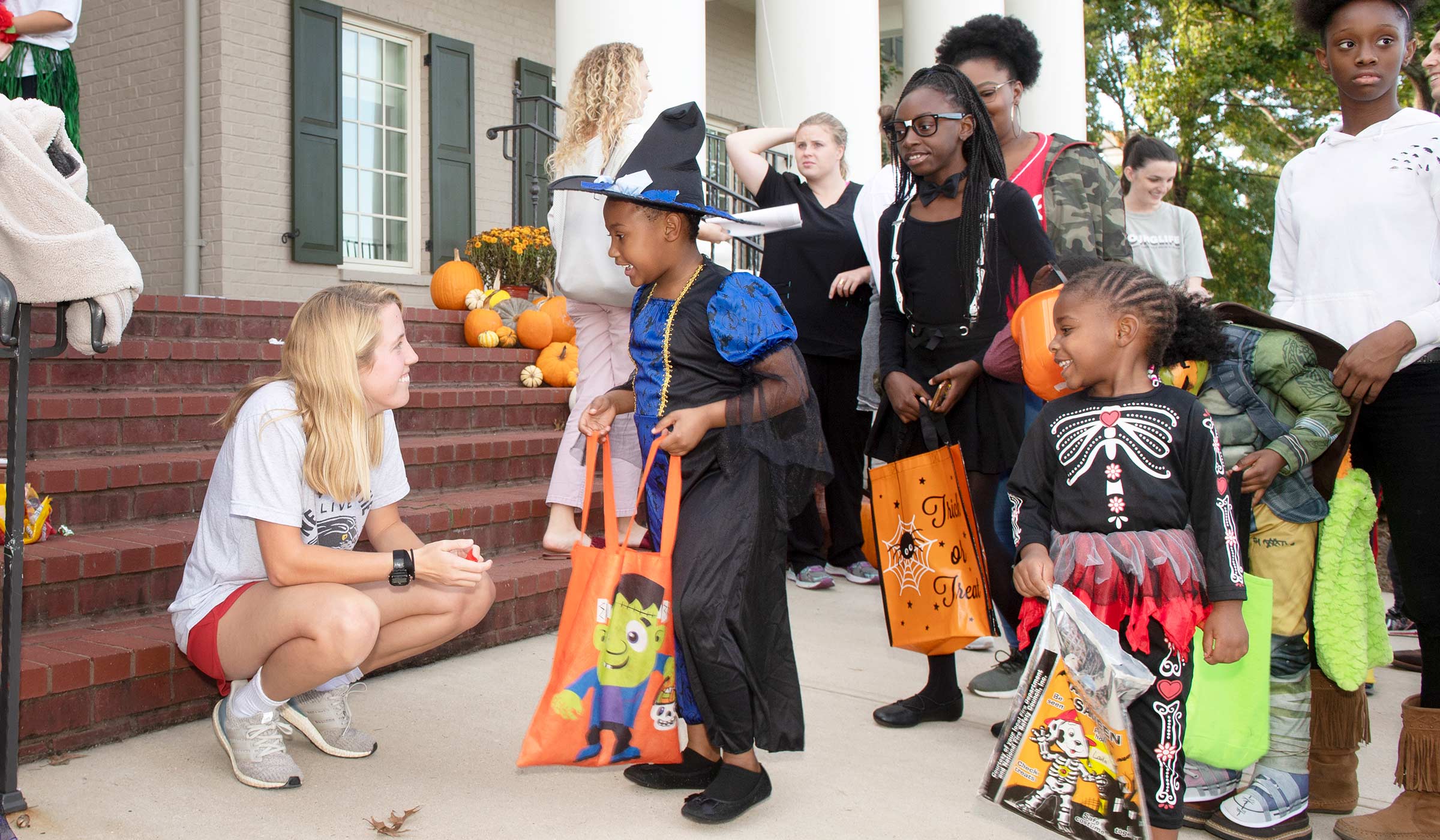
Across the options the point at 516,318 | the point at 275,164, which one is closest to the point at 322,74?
the point at 275,164

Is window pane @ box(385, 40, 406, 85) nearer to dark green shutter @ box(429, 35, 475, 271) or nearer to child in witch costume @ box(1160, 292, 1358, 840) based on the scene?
dark green shutter @ box(429, 35, 475, 271)

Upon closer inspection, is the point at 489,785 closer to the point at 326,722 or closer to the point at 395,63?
the point at 326,722

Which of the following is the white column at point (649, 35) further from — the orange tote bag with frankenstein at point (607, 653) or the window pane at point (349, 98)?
the orange tote bag with frankenstein at point (607, 653)

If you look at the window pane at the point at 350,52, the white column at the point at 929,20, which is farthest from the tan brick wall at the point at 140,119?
the white column at the point at 929,20

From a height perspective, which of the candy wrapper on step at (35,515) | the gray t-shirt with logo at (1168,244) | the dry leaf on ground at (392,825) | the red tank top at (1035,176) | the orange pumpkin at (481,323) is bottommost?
the dry leaf on ground at (392,825)

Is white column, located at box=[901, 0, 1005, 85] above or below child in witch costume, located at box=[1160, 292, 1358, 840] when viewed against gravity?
above

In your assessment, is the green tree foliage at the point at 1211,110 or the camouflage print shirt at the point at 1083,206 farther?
the green tree foliage at the point at 1211,110

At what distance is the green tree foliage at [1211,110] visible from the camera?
14.1 metres

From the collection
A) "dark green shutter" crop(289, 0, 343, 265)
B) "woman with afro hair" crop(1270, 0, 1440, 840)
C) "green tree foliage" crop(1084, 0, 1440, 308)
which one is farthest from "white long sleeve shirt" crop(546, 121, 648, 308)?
"green tree foliage" crop(1084, 0, 1440, 308)

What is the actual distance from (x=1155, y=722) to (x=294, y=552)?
2.00m

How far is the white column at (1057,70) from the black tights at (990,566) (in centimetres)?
710

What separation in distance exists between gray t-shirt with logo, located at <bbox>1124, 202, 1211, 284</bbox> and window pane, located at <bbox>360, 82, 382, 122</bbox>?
6.17 metres

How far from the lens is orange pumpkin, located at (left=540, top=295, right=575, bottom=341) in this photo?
6.75 meters

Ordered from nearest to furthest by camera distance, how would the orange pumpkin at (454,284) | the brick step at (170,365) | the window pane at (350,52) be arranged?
the brick step at (170,365) < the orange pumpkin at (454,284) < the window pane at (350,52)
